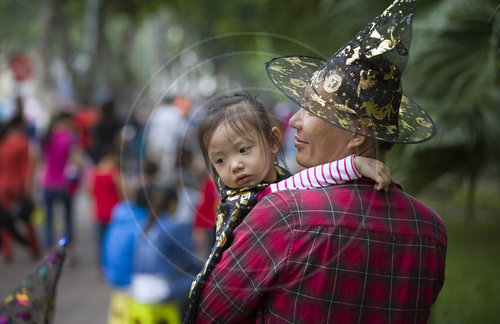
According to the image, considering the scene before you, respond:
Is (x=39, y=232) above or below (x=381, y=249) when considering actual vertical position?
above

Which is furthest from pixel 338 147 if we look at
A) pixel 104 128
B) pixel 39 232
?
pixel 39 232

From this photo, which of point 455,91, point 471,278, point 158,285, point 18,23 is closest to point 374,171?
point 158,285

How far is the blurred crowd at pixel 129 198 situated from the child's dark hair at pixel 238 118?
0.17 metres

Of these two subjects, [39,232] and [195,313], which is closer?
[195,313]

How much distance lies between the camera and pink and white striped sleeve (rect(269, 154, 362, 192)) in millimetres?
1625

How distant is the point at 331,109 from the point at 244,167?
0.31 m

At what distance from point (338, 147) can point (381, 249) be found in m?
→ 0.32

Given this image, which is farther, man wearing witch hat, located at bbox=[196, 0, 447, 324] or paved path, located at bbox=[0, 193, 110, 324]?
paved path, located at bbox=[0, 193, 110, 324]

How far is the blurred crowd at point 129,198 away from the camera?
2750 millimetres

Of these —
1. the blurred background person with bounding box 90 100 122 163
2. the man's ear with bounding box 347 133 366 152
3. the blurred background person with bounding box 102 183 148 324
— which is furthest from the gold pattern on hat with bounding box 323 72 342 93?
the blurred background person with bounding box 90 100 122 163

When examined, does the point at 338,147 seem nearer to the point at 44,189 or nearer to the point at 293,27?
the point at 293,27

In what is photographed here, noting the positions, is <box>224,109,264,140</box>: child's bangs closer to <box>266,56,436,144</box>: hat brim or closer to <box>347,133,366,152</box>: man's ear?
<box>266,56,436,144</box>: hat brim

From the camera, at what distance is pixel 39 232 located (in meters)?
8.93

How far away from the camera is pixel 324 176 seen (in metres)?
1.65
